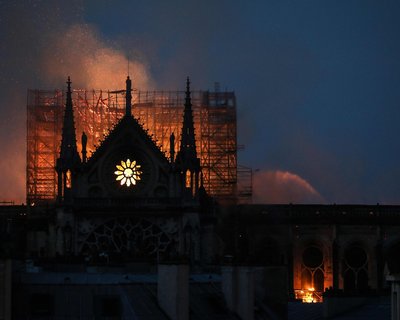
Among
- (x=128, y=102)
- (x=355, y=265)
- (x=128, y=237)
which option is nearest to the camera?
(x=128, y=237)

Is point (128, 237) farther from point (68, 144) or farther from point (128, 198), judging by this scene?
point (68, 144)

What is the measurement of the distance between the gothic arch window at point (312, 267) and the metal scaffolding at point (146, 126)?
9806 mm

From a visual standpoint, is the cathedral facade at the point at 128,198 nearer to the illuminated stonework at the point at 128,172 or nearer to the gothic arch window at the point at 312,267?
the illuminated stonework at the point at 128,172

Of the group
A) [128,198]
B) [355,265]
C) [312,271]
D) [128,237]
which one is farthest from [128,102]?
[355,265]

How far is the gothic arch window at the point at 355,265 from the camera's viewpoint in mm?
126812

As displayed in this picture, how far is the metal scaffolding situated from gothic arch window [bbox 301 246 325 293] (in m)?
9.81

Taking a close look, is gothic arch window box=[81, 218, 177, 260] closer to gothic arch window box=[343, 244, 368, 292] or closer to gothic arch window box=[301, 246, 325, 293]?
gothic arch window box=[301, 246, 325, 293]

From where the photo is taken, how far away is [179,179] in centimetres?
11238

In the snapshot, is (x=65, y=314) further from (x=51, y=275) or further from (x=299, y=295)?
(x=299, y=295)

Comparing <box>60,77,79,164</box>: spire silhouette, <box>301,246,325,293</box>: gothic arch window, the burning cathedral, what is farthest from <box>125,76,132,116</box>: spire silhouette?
<box>301,246,325,293</box>: gothic arch window

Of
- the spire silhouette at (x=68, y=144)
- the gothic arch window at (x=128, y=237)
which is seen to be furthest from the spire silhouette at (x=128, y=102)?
the gothic arch window at (x=128, y=237)

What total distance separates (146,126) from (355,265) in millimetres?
23671

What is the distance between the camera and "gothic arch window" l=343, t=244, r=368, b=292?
416ft

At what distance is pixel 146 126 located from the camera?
139 meters
